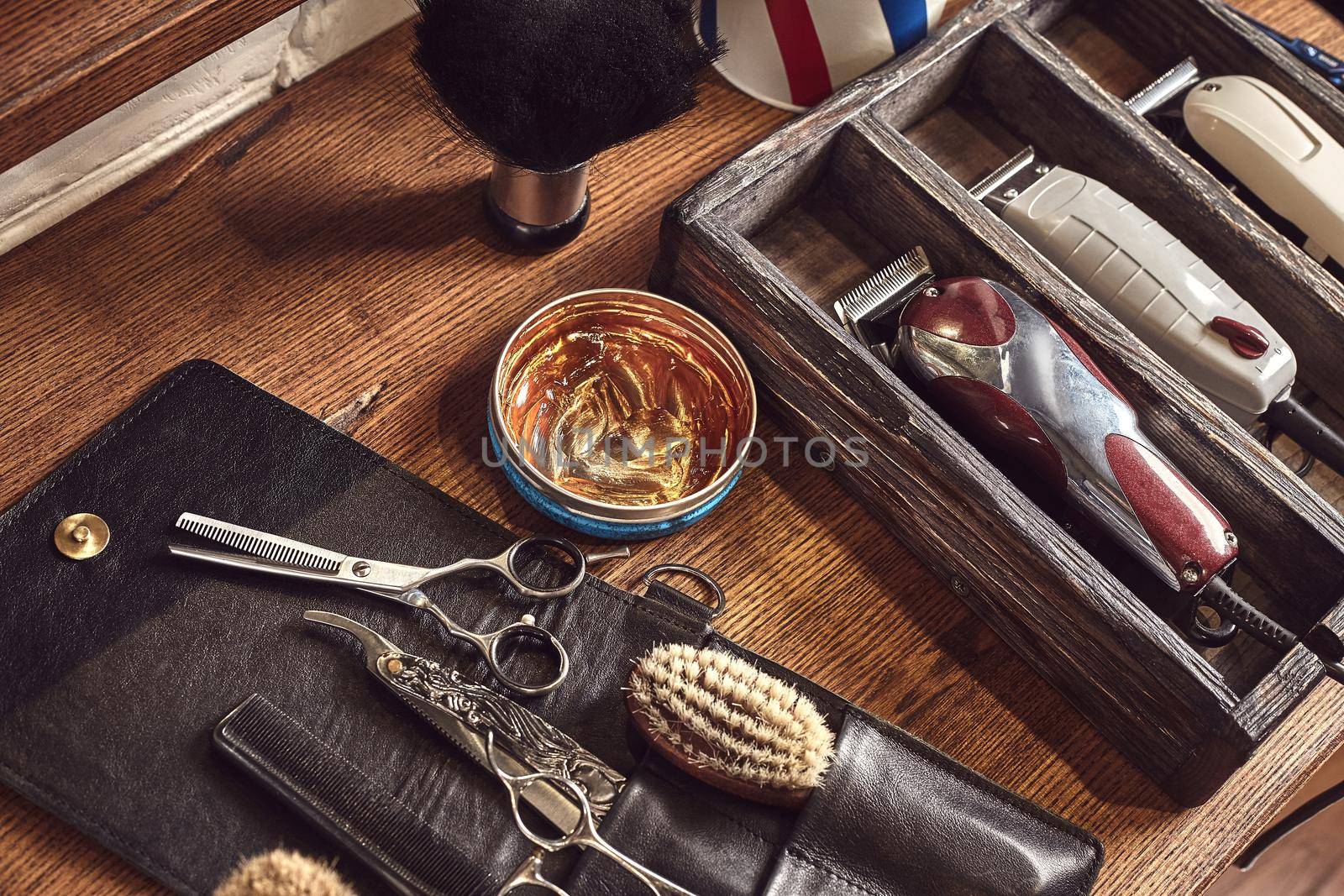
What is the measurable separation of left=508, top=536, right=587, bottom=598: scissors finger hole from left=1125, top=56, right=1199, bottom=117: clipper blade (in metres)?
0.51

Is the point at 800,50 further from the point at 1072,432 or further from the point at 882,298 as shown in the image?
the point at 1072,432

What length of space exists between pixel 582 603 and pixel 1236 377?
0.42m

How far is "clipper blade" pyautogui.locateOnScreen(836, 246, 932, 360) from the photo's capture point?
2.50 feet

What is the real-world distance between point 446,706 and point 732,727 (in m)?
0.15

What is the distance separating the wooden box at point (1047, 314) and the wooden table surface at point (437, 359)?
0.03m

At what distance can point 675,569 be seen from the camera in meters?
0.72

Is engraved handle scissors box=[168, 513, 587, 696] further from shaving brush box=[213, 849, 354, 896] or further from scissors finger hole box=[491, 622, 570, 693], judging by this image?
shaving brush box=[213, 849, 354, 896]

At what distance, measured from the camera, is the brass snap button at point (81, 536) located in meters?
0.66

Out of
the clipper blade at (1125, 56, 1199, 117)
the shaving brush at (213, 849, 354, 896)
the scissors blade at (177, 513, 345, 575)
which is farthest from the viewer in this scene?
the clipper blade at (1125, 56, 1199, 117)

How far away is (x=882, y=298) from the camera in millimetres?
775

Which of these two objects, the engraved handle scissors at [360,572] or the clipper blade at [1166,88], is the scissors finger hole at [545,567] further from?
the clipper blade at [1166,88]

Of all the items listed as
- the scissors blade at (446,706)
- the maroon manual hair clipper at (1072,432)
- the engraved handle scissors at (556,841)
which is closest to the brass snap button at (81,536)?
the scissors blade at (446,706)

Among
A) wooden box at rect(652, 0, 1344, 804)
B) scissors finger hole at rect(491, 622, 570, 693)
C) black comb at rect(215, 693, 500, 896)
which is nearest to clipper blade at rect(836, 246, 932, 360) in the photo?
wooden box at rect(652, 0, 1344, 804)

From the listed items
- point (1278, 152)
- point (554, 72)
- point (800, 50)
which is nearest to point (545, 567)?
point (554, 72)
